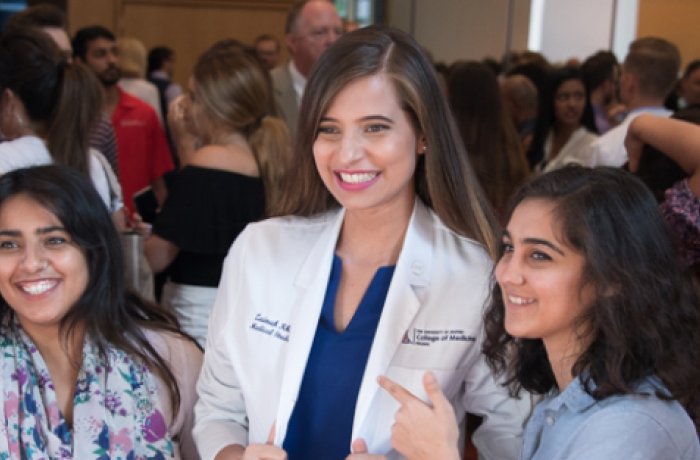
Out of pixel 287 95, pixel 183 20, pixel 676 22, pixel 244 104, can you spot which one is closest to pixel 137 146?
pixel 287 95

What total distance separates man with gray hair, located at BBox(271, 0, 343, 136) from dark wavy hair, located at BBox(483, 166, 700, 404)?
3026 mm

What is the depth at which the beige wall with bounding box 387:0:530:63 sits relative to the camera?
6188 millimetres

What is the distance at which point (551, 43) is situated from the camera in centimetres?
622

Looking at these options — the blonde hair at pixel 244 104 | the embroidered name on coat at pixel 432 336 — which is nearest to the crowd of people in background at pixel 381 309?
the embroidered name on coat at pixel 432 336

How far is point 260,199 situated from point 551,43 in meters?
3.69

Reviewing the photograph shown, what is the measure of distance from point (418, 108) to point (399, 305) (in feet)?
1.19

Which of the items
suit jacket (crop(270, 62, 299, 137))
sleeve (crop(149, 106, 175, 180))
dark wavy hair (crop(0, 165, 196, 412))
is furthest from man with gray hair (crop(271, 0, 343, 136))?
dark wavy hair (crop(0, 165, 196, 412))

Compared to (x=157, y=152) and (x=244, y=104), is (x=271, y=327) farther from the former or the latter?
(x=157, y=152)

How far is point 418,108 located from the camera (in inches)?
70.1

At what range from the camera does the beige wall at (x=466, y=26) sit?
619cm

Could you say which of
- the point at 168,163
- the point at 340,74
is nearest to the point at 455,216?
the point at 340,74

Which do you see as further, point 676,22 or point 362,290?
point 676,22

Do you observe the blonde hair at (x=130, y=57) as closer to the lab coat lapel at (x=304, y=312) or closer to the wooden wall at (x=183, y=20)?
the wooden wall at (x=183, y=20)

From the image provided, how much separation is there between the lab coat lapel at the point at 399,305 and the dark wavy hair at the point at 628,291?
37 centimetres
